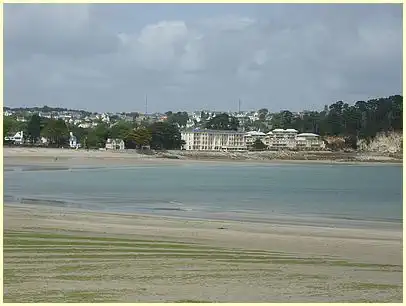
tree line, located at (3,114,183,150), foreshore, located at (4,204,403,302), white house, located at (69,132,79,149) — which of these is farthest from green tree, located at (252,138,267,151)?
foreshore, located at (4,204,403,302)

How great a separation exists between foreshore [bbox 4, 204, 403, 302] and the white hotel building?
239 ft

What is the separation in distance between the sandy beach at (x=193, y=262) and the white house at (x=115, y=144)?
5326cm

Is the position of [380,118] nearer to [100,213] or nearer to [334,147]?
[334,147]

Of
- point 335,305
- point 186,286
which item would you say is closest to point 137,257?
point 186,286

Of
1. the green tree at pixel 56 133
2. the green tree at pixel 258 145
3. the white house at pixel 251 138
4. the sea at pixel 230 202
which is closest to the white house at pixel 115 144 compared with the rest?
the green tree at pixel 56 133

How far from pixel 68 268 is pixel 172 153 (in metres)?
58.4

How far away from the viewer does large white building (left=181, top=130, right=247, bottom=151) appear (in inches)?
3297

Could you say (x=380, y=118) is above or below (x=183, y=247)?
above

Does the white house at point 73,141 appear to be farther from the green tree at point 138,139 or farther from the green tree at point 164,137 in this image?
the green tree at point 164,137

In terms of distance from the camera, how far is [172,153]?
6456cm

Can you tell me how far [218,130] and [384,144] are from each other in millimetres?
25044

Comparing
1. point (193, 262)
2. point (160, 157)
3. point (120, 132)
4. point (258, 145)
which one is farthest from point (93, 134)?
point (193, 262)

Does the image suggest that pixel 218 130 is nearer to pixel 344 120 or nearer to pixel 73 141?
pixel 344 120

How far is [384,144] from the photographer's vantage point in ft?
250
